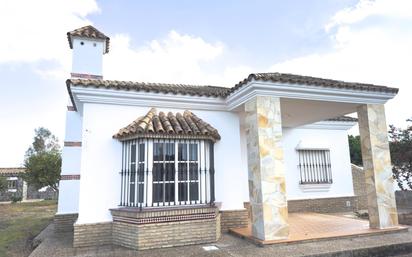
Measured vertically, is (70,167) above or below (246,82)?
below

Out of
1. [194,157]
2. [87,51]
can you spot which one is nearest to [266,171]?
[194,157]

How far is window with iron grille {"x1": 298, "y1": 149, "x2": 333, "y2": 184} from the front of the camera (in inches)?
472

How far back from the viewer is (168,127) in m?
7.18

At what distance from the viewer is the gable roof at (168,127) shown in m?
6.95

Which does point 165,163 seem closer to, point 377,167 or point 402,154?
point 377,167

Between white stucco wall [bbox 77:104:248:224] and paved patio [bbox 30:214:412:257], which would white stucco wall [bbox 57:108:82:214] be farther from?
white stucco wall [bbox 77:104:248:224]

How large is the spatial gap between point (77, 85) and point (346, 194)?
1192cm

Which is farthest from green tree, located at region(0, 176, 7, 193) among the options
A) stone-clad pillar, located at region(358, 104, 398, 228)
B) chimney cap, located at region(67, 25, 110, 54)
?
stone-clad pillar, located at region(358, 104, 398, 228)

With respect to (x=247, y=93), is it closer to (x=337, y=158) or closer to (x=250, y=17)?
(x=250, y=17)

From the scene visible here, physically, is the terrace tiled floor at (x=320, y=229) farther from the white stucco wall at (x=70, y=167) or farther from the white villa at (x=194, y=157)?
the white stucco wall at (x=70, y=167)

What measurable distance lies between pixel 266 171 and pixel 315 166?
6313 millimetres

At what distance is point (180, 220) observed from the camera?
6922 millimetres

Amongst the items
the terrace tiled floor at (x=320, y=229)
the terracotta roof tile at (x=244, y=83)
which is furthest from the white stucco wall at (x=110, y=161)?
the terrace tiled floor at (x=320, y=229)

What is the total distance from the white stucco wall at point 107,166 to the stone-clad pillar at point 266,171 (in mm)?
1237
